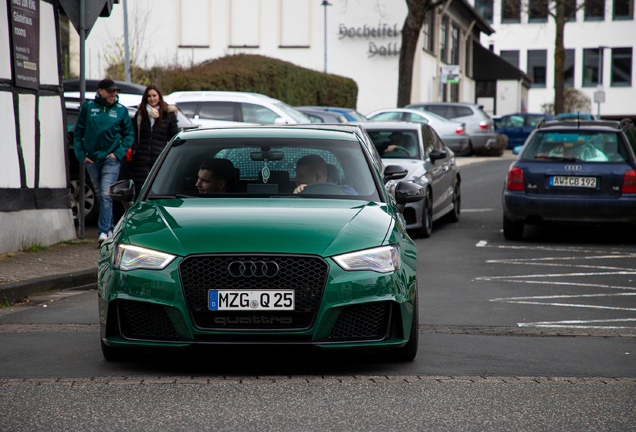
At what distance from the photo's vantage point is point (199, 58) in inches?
1618

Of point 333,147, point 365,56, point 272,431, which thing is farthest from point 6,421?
point 365,56

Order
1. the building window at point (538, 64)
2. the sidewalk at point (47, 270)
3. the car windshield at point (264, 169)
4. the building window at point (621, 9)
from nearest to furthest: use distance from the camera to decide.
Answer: the car windshield at point (264, 169) → the sidewalk at point (47, 270) → the building window at point (621, 9) → the building window at point (538, 64)

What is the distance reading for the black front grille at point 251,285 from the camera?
4.86m

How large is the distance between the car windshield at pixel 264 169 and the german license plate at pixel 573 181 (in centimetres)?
594

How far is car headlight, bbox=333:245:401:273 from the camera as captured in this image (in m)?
4.94

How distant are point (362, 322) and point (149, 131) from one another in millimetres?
6838

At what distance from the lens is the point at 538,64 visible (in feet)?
237

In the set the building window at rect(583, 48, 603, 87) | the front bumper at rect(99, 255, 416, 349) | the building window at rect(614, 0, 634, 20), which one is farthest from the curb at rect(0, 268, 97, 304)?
the building window at rect(583, 48, 603, 87)

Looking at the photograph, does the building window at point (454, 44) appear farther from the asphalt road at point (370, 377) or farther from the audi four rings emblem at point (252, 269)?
the audi four rings emblem at point (252, 269)

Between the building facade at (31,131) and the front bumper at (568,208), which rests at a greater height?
the building facade at (31,131)

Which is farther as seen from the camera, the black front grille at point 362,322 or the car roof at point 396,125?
the car roof at point 396,125

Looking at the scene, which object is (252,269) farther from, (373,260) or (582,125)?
(582,125)

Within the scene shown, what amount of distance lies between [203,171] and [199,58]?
35.9 metres

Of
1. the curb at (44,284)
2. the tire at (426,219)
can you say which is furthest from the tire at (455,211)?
the curb at (44,284)
